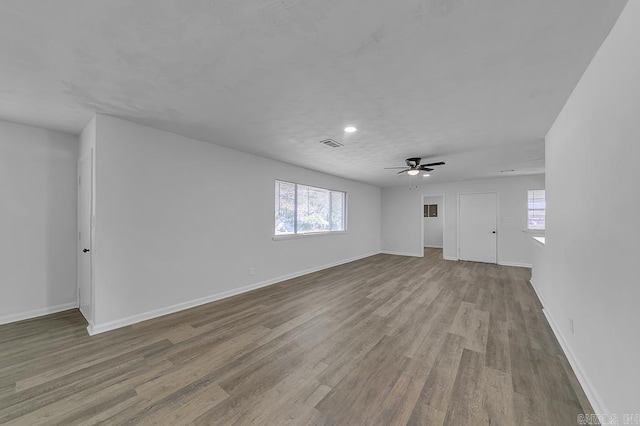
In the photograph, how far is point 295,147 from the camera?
3.93 meters

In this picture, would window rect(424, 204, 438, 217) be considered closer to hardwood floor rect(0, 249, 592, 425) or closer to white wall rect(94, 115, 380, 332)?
hardwood floor rect(0, 249, 592, 425)

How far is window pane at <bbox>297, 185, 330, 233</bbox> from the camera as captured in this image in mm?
5605

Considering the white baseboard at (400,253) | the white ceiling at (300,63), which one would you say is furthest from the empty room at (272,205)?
the white baseboard at (400,253)

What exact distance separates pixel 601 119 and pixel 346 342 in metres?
2.75

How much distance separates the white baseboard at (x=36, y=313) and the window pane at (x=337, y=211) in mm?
5129

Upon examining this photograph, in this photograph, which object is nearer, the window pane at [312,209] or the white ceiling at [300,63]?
the white ceiling at [300,63]

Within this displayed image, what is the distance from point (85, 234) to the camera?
320cm

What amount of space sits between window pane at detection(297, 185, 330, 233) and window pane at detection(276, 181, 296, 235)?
22cm

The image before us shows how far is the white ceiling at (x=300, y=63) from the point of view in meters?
1.36

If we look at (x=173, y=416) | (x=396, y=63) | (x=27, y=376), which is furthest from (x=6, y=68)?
(x=396, y=63)

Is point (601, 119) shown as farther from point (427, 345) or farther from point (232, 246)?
point (232, 246)

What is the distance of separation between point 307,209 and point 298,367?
3918 millimetres

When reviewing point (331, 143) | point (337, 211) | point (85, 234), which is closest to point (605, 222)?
point (331, 143)

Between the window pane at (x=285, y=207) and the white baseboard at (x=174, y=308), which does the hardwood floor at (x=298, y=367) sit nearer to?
the white baseboard at (x=174, y=308)
